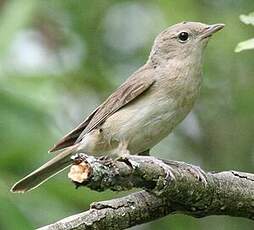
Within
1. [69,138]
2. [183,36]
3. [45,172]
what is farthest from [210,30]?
[45,172]

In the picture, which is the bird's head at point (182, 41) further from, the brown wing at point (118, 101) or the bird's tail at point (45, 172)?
the bird's tail at point (45, 172)

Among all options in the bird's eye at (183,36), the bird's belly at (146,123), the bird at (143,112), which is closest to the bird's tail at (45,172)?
the bird at (143,112)

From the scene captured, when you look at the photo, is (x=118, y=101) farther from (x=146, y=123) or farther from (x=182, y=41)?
(x=182, y=41)

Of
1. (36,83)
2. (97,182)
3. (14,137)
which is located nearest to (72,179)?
(97,182)

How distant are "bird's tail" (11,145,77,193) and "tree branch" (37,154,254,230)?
1047 mm

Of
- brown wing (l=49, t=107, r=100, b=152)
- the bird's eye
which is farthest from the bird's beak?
brown wing (l=49, t=107, r=100, b=152)

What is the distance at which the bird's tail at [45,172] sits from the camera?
4648mm

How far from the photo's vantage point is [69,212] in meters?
5.07

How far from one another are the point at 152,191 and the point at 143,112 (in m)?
1.45

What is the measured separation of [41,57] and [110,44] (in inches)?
20.4

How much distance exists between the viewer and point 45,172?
193 inches

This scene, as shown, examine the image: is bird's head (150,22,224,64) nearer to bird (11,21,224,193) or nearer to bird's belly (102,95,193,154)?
bird (11,21,224,193)

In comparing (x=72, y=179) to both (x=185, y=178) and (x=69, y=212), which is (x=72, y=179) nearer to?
(x=185, y=178)

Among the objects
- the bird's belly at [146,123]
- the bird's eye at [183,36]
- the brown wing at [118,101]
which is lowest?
the bird's belly at [146,123]
